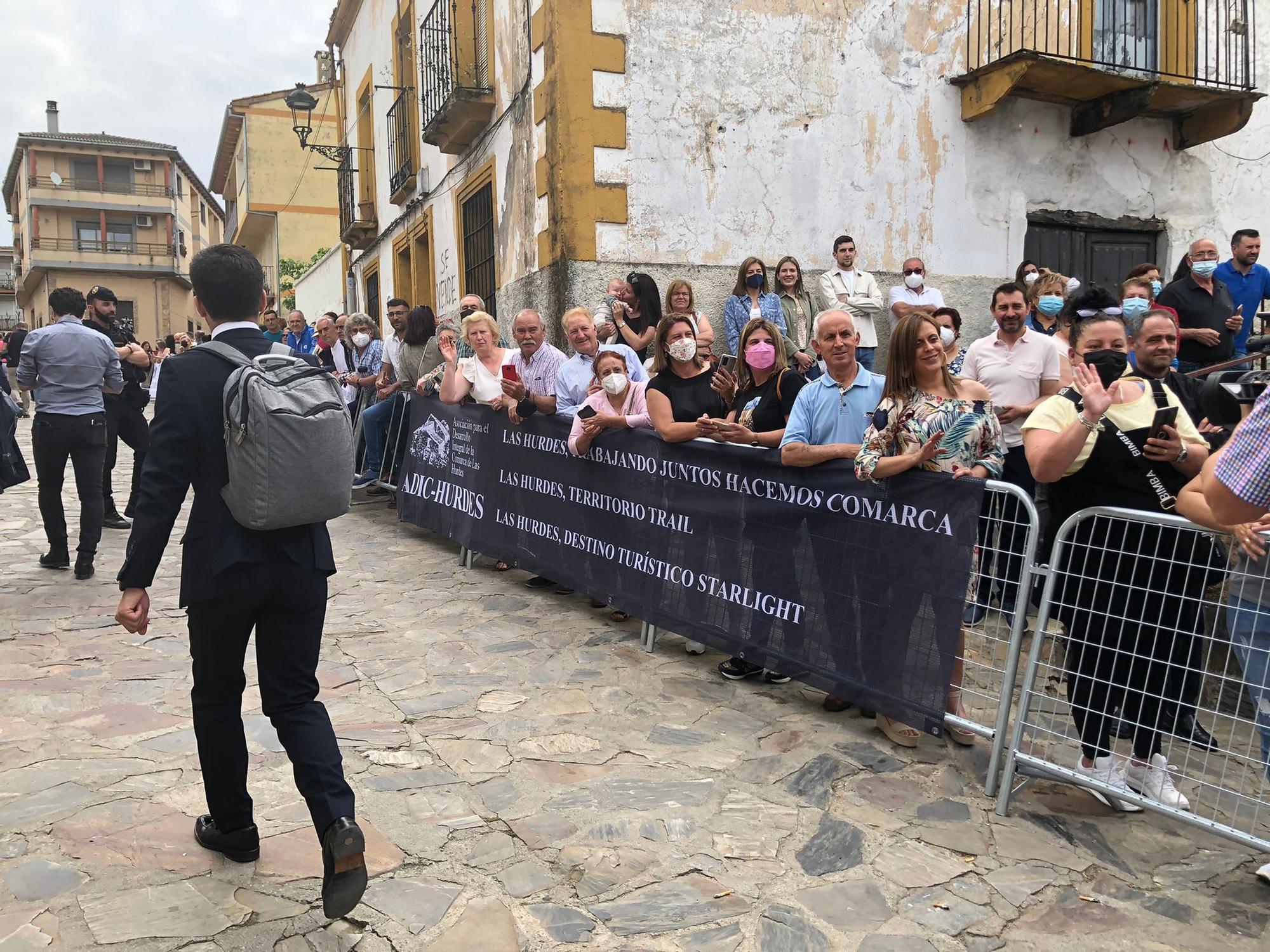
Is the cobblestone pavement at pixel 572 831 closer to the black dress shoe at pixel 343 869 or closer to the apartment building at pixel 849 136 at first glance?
the black dress shoe at pixel 343 869

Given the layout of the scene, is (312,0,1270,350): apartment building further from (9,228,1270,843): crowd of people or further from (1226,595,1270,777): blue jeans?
(1226,595,1270,777): blue jeans

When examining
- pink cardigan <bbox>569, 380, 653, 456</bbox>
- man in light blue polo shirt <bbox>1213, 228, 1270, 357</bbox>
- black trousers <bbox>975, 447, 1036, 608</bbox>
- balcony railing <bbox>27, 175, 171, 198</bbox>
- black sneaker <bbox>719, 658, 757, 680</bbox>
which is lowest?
black sneaker <bbox>719, 658, 757, 680</bbox>

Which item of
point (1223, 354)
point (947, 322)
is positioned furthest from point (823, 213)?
point (1223, 354)

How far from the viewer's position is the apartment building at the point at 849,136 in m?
9.26

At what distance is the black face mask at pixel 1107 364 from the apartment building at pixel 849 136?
6.02m

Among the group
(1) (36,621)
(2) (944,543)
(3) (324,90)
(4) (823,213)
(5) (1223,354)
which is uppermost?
(3) (324,90)

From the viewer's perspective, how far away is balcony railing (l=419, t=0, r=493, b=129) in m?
11.7

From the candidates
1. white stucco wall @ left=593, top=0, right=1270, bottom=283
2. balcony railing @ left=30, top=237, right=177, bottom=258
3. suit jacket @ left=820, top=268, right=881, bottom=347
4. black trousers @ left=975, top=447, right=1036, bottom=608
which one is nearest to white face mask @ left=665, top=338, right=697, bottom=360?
black trousers @ left=975, top=447, right=1036, bottom=608

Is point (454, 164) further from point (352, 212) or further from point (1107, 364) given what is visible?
point (1107, 364)

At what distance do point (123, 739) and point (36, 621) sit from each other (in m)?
2.37

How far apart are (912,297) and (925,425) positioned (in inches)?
234

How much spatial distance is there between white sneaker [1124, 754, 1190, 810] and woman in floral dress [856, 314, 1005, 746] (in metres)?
0.69

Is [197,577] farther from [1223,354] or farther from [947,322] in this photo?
[1223,354]

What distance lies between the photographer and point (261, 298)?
3184mm
